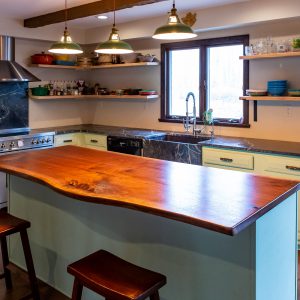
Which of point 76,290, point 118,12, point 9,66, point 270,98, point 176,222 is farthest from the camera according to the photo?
point 9,66

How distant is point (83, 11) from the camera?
4.03 metres

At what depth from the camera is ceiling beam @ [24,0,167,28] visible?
356cm

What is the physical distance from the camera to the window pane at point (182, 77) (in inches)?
189

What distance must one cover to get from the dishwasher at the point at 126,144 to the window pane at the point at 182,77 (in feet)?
2.75

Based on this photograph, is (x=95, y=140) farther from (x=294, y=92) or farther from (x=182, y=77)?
(x=294, y=92)

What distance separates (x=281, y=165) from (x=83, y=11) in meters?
2.54

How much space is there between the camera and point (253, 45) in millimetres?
3941

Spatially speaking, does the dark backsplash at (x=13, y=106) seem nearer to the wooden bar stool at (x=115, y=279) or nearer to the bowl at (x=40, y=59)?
the bowl at (x=40, y=59)

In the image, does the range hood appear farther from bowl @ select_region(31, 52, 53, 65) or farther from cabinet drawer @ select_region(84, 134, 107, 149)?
cabinet drawer @ select_region(84, 134, 107, 149)

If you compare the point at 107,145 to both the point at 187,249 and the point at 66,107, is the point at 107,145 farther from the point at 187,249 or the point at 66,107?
the point at 187,249

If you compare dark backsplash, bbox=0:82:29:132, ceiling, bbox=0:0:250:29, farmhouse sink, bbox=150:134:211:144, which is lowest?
farmhouse sink, bbox=150:134:211:144

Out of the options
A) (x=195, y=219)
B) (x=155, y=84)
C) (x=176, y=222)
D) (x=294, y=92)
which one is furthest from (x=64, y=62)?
(x=195, y=219)

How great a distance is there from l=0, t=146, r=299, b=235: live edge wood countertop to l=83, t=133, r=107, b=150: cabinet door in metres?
2.07

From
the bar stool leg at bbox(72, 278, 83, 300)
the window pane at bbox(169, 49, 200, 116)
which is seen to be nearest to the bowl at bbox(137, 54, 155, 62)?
the window pane at bbox(169, 49, 200, 116)
